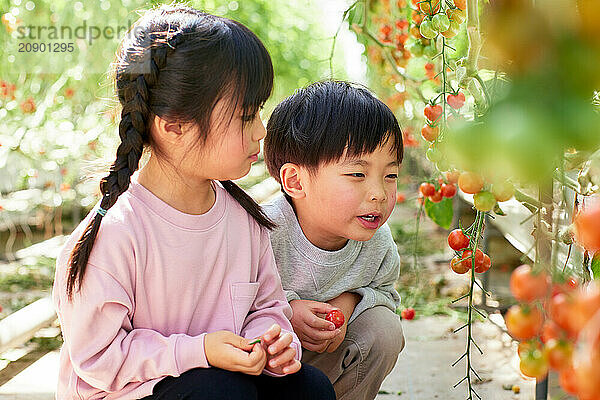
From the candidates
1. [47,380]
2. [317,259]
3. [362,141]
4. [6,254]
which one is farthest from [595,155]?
[6,254]

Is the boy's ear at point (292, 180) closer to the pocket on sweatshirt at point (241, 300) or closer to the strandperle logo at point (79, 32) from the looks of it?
the pocket on sweatshirt at point (241, 300)

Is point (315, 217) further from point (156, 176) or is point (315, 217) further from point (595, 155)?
point (595, 155)

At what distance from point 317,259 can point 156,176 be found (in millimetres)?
434

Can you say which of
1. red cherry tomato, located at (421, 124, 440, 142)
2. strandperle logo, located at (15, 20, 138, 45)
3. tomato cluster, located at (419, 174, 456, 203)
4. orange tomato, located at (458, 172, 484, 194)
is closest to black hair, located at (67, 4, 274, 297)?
red cherry tomato, located at (421, 124, 440, 142)

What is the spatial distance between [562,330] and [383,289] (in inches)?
46.2

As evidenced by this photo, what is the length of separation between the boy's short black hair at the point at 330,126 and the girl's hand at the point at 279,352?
0.42m

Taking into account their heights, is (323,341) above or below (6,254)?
above

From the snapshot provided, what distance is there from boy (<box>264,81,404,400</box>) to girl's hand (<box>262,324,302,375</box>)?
0.21 meters

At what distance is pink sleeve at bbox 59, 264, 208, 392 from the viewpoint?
1105mm

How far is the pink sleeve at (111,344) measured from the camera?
1.11m

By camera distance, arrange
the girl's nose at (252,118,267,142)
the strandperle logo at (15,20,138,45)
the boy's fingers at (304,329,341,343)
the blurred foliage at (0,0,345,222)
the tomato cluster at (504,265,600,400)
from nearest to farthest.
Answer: the tomato cluster at (504,265,600,400) < the girl's nose at (252,118,267,142) < the boy's fingers at (304,329,341,343) < the blurred foliage at (0,0,345,222) < the strandperle logo at (15,20,138,45)

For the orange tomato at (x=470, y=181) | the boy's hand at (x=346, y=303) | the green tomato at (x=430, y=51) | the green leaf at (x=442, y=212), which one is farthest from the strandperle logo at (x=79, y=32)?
the orange tomato at (x=470, y=181)

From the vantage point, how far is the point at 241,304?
50.7 inches

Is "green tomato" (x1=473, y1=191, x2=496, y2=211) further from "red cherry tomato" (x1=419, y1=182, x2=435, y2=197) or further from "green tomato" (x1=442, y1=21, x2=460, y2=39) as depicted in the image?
"red cherry tomato" (x1=419, y1=182, x2=435, y2=197)
